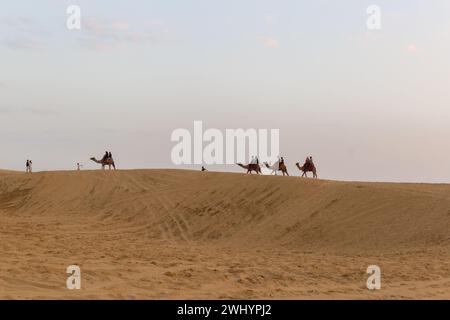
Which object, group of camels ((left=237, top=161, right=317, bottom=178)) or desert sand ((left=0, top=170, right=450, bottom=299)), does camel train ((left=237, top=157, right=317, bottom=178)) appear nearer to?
group of camels ((left=237, top=161, right=317, bottom=178))

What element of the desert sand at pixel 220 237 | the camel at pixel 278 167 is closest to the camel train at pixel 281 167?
the camel at pixel 278 167

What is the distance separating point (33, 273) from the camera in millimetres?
10172

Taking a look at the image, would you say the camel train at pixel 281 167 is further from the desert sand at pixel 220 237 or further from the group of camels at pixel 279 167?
the desert sand at pixel 220 237

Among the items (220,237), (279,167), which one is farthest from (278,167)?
(220,237)

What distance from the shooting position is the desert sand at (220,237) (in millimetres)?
9992

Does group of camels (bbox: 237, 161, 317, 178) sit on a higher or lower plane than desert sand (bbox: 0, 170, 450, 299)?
higher

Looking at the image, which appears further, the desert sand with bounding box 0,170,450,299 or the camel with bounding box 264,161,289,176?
the camel with bounding box 264,161,289,176

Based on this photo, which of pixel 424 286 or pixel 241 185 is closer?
pixel 424 286

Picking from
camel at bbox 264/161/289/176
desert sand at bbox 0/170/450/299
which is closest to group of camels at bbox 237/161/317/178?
camel at bbox 264/161/289/176

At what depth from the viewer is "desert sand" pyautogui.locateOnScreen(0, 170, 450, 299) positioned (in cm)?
999

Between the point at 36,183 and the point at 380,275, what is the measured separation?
24741 mm

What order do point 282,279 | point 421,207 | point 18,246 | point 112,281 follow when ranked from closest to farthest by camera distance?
1. point 112,281
2. point 282,279
3. point 18,246
4. point 421,207

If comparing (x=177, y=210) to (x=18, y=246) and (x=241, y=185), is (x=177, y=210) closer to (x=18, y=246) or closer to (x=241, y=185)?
(x=241, y=185)
